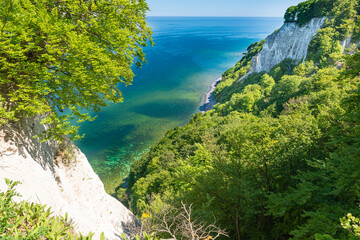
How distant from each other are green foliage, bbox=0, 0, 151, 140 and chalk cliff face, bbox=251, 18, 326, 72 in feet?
214

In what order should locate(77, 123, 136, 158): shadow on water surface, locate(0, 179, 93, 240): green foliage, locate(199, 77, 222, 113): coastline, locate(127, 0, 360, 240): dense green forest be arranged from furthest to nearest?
locate(199, 77, 222, 113): coastline < locate(77, 123, 136, 158): shadow on water surface < locate(127, 0, 360, 240): dense green forest < locate(0, 179, 93, 240): green foliage

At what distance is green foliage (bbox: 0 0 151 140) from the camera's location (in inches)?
249

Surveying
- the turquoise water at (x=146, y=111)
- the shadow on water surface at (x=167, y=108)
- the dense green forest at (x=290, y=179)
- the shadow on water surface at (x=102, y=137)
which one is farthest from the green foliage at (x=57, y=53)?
the shadow on water surface at (x=167, y=108)

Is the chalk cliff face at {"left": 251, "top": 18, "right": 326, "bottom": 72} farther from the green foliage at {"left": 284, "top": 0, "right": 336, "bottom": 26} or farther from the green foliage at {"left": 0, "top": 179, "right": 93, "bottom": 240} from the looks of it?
the green foliage at {"left": 0, "top": 179, "right": 93, "bottom": 240}

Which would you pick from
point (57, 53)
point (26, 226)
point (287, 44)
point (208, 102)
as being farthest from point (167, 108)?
point (26, 226)

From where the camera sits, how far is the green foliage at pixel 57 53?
6324 mm

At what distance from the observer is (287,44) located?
66.1 m

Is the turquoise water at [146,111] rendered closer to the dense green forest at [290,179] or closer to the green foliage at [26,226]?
the dense green forest at [290,179]

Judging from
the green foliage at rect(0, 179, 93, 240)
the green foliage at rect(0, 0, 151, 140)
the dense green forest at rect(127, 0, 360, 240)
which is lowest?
the dense green forest at rect(127, 0, 360, 240)

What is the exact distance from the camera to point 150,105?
8006 cm

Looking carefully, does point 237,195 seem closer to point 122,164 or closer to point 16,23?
point 16,23

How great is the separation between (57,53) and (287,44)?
254 ft

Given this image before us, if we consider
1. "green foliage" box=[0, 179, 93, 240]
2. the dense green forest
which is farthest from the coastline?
"green foliage" box=[0, 179, 93, 240]

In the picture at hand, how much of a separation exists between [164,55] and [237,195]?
499 feet
